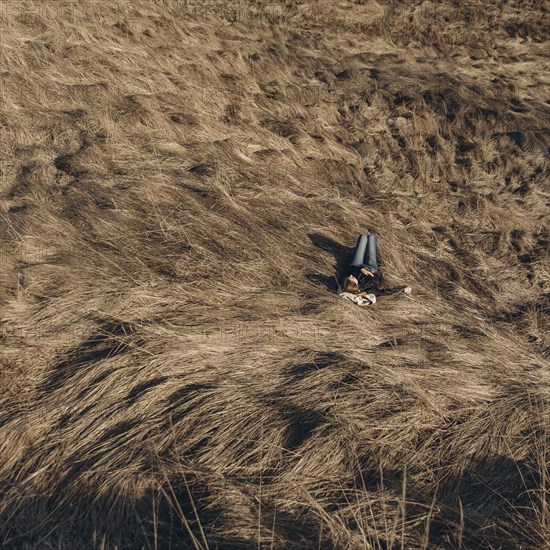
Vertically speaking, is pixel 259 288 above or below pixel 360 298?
above

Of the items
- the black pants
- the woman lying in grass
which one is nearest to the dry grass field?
the woman lying in grass

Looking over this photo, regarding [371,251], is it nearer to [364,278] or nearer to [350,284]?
[364,278]

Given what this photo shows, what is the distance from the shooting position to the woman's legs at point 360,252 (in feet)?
17.9

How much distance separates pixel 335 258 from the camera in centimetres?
570

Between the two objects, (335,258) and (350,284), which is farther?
(335,258)

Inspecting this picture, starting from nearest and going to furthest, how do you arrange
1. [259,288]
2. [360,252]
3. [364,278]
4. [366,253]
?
[259,288]
[364,278]
[360,252]
[366,253]

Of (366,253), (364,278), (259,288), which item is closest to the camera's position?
(259,288)

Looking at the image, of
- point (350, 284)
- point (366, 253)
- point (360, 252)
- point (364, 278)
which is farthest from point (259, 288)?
point (366, 253)

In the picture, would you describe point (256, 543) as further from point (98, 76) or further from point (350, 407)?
point (98, 76)

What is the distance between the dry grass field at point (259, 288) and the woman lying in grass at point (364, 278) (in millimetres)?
146

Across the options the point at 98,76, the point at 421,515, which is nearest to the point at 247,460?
the point at 421,515

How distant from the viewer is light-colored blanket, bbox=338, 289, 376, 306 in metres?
4.96

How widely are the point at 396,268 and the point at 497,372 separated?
158 cm

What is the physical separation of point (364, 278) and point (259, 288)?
110cm
